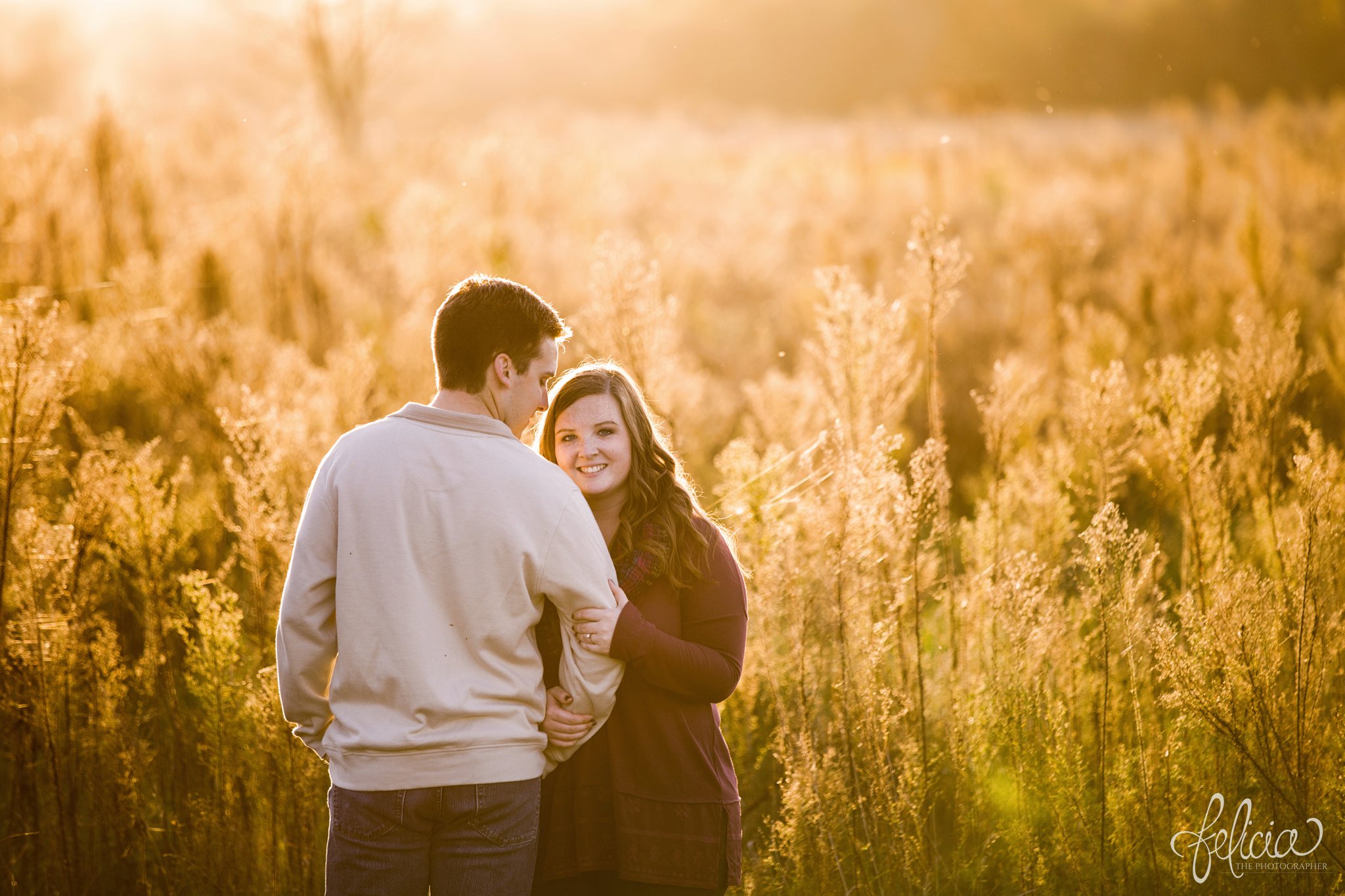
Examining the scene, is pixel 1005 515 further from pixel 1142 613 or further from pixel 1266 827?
pixel 1266 827

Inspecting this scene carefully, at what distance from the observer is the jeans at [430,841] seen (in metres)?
2.19

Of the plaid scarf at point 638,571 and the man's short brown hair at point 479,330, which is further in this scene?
the plaid scarf at point 638,571

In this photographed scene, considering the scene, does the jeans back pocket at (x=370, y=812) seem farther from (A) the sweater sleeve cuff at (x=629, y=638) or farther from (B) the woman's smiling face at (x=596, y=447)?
(B) the woman's smiling face at (x=596, y=447)

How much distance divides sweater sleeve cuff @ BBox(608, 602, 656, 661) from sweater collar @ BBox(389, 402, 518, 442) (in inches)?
21.8

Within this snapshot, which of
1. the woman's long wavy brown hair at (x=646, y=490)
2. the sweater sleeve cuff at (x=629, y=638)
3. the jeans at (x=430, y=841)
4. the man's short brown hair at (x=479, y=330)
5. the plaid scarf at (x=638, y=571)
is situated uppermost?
the man's short brown hair at (x=479, y=330)

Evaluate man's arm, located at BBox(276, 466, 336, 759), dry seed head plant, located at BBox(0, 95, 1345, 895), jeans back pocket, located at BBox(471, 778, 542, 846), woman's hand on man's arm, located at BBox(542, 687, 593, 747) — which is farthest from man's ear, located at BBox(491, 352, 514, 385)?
dry seed head plant, located at BBox(0, 95, 1345, 895)

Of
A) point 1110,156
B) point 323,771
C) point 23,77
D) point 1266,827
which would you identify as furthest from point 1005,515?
point 23,77

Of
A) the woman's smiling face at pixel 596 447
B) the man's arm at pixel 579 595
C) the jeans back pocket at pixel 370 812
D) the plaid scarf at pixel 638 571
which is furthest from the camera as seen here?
the woman's smiling face at pixel 596 447

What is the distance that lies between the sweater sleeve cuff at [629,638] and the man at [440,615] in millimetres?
82

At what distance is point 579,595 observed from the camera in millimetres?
2316

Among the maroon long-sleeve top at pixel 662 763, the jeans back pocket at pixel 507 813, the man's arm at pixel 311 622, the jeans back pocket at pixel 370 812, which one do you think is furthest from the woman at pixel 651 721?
the man's arm at pixel 311 622

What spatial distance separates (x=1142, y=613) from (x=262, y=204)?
7.69 m

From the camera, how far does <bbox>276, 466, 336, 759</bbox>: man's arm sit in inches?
89.2

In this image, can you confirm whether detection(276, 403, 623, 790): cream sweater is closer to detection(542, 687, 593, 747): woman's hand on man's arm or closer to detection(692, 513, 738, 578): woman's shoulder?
detection(542, 687, 593, 747): woman's hand on man's arm
